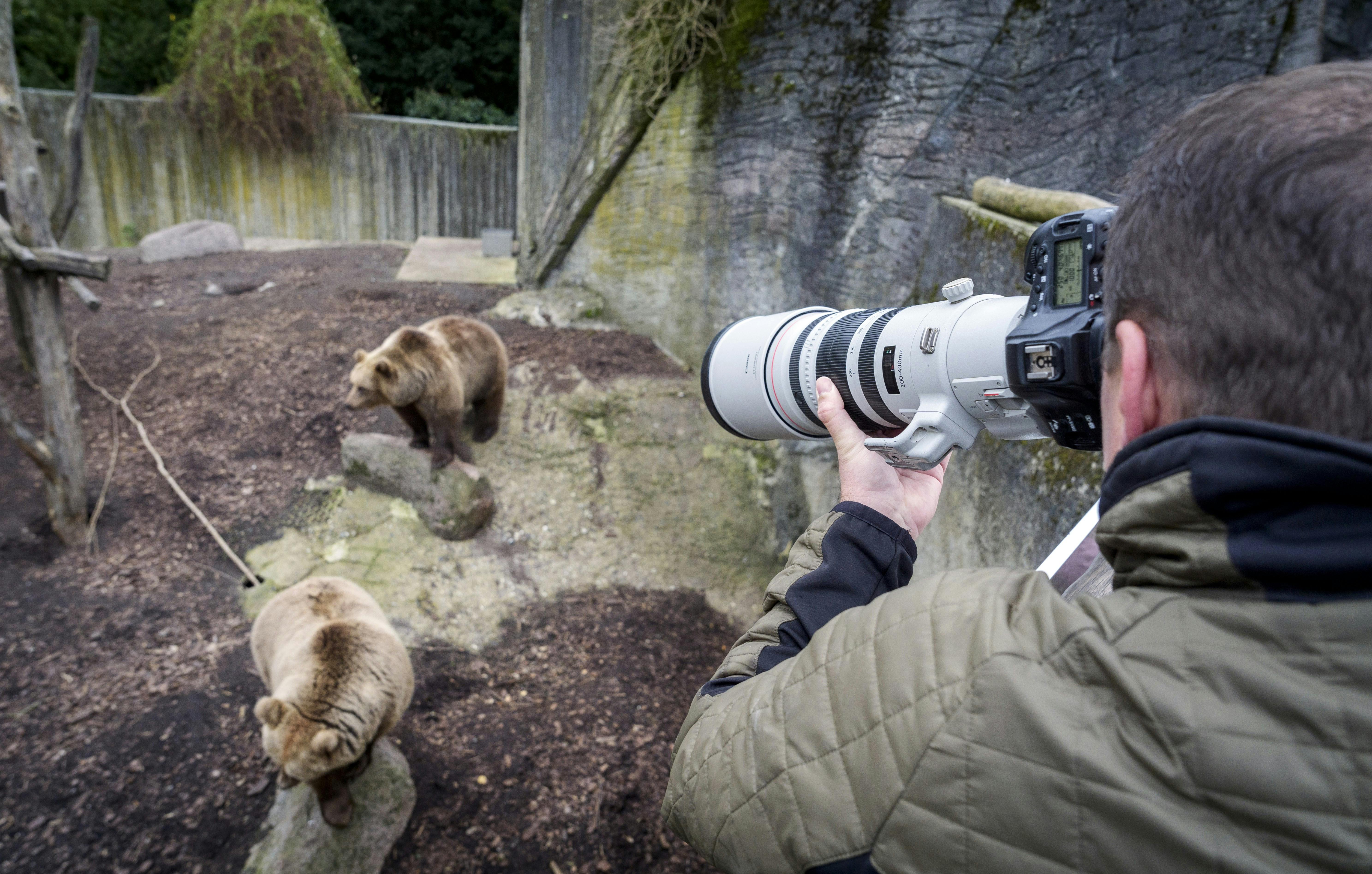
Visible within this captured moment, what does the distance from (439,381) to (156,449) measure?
257cm

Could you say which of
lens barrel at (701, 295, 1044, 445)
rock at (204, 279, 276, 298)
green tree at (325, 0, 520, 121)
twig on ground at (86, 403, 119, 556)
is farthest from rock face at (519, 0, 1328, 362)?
green tree at (325, 0, 520, 121)

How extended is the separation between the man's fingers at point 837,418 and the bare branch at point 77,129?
6.82 metres

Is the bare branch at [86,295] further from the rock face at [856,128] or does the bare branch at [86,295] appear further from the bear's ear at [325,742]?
the rock face at [856,128]

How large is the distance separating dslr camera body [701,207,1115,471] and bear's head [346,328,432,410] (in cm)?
356

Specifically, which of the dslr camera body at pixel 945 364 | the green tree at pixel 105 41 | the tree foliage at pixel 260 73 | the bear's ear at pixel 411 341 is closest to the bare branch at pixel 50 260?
the bear's ear at pixel 411 341

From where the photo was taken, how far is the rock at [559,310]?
7.80 metres

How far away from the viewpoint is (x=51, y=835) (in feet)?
11.1

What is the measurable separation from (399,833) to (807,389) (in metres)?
2.87

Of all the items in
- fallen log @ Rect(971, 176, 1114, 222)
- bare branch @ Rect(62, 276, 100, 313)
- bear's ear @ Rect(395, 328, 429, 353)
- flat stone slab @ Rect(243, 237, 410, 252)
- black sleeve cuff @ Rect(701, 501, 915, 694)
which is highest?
fallen log @ Rect(971, 176, 1114, 222)

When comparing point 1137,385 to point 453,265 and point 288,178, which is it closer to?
point 453,265

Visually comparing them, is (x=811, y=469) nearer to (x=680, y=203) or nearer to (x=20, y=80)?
(x=680, y=203)

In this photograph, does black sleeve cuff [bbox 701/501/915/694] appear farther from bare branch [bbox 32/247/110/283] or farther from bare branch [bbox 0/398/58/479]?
bare branch [bbox 0/398/58/479]

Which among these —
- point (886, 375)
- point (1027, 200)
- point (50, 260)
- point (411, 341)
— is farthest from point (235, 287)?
point (886, 375)

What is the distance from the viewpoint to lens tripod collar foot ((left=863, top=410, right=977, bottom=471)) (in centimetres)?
158
